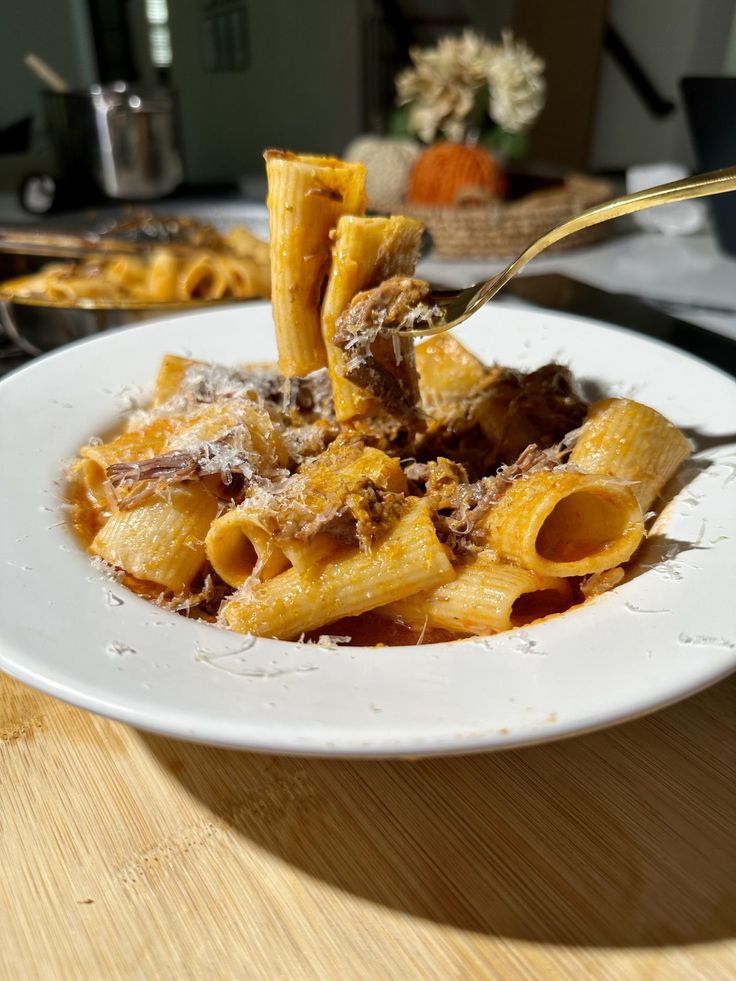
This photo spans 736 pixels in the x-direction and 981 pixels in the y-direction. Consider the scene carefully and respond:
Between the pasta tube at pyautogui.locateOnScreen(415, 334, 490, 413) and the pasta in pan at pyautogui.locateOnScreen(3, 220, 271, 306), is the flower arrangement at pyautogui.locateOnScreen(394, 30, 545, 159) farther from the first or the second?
the pasta tube at pyautogui.locateOnScreen(415, 334, 490, 413)

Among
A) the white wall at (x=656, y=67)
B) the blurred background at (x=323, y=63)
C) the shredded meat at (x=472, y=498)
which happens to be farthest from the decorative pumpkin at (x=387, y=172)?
the white wall at (x=656, y=67)

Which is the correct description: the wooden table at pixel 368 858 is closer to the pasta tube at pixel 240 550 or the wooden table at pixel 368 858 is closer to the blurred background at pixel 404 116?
the pasta tube at pixel 240 550

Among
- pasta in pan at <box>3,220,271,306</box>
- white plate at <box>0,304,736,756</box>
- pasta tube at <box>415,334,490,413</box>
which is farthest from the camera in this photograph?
pasta in pan at <box>3,220,271,306</box>

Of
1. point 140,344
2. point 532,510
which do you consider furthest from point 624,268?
point 532,510

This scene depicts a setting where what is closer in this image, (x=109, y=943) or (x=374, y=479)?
(x=109, y=943)

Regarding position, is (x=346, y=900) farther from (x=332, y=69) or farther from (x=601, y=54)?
(x=601, y=54)

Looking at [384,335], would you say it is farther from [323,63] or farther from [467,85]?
[323,63]

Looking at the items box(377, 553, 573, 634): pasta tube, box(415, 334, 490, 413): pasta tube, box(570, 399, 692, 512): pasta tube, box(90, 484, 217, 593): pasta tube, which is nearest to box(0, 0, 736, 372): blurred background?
box(415, 334, 490, 413): pasta tube
